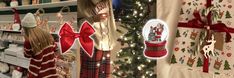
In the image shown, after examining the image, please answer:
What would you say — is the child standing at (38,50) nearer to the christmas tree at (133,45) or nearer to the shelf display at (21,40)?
the shelf display at (21,40)

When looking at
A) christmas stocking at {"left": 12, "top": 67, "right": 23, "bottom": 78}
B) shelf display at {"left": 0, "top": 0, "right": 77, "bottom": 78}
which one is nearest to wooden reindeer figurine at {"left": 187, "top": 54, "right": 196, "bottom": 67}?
shelf display at {"left": 0, "top": 0, "right": 77, "bottom": 78}

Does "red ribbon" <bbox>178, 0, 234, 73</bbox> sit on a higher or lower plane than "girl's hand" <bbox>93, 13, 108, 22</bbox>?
lower

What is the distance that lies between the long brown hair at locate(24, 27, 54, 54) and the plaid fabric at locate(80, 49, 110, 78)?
239mm

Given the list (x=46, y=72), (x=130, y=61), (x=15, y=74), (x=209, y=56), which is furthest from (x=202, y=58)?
(x=15, y=74)

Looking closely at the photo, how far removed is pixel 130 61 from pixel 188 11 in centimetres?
49

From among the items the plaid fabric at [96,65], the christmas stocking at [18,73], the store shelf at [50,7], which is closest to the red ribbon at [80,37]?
the plaid fabric at [96,65]

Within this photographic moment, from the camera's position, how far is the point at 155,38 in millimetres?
1617

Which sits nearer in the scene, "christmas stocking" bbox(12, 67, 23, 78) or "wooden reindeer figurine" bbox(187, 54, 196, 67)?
"wooden reindeer figurine" bbox(187, 54, 196, 67)

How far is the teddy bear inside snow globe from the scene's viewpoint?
1624mm

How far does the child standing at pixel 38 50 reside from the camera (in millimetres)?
1781

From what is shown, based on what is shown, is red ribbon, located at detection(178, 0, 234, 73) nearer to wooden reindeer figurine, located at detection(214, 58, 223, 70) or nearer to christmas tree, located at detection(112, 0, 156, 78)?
wooden reindeer figurine, located at detection(214, 58, 223, 70)

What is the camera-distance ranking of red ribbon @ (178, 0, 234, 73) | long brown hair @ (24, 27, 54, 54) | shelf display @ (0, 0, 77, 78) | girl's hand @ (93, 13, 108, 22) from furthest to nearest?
shelf display @ (0, 0, 77, 78)
long brown hair @ (24, 27, 54, 54)
girl's hand @ (93, 13, 108, 22)
red ribbon @ (178, 0, 234, 73)

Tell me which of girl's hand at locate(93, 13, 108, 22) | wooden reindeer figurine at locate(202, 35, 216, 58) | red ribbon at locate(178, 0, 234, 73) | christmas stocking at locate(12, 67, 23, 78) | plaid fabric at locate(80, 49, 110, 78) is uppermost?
girl's hand at locate(93, 13, 108, 22)

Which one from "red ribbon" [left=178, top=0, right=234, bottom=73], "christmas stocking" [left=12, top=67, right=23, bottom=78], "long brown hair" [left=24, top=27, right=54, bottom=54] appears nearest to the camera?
"red ribbon" [left=178, top=0, right=234, bottom=73]
